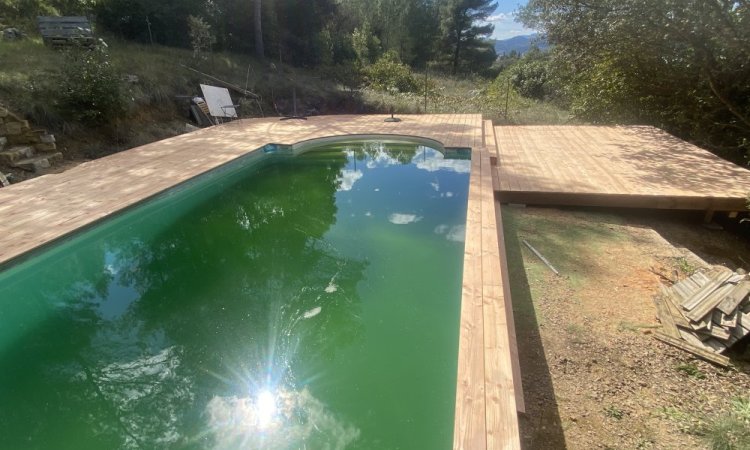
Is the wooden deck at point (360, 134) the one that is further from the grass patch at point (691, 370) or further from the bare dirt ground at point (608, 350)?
the grass patch at point (691, 370)

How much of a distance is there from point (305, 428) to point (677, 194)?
399cm

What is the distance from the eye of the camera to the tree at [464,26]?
73.1 ft

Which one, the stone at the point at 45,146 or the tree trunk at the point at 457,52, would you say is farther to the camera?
the tree trunk at the point at 457,52

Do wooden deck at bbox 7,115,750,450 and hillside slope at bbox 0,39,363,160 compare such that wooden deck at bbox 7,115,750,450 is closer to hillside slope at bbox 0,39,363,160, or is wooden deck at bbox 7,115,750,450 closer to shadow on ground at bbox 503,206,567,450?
shadow on ground at bbox 503,206,567,450

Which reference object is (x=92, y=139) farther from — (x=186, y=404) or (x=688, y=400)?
(x=688, y=400)

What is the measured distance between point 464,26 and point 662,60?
62.8 ft

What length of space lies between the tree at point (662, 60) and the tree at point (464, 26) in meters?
17.4

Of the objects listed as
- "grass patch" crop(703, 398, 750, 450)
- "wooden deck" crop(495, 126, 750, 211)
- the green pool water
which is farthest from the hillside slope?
"grass patch" crop(703, 398, 750, 450)

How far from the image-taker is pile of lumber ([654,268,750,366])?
6.81 feet

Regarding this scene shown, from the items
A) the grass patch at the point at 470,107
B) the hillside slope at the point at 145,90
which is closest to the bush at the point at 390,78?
the grass patch at the point at 470,107

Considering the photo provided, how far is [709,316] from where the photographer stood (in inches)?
85.0

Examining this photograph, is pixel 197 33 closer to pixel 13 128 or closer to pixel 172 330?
pixel 13 128

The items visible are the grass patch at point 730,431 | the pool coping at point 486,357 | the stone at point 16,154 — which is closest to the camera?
the pool coping at point 486,357

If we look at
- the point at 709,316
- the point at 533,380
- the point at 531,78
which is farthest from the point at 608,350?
the point at 531,78
